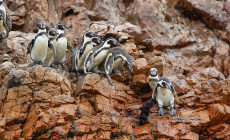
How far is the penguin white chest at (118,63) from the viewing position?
12.4 m

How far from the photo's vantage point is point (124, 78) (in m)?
12.6

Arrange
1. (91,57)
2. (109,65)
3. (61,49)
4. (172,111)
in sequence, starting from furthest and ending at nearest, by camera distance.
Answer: (61,49), (91,57), (109,65), (172,111)

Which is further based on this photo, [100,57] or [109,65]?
[100,57]

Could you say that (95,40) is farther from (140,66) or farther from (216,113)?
(216,113)

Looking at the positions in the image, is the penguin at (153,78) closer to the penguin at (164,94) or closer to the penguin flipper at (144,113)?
the penguin at (164,94)

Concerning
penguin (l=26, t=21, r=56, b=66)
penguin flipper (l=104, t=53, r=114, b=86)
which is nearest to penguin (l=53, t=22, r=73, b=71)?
penguin (l=26, t=21, r=56, b=66)

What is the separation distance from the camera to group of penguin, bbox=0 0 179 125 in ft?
37.7

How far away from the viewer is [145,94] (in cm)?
1277

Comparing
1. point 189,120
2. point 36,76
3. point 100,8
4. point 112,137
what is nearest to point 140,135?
point 112,137

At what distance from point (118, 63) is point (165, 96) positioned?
210 centimetres

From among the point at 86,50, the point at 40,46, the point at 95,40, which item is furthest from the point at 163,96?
the point at 40,46

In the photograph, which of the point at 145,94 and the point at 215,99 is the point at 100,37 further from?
the point at 215,99

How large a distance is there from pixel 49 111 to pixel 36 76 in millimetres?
1380

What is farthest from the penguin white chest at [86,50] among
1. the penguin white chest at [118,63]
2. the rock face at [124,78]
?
the penguin white chest at [118,63]
